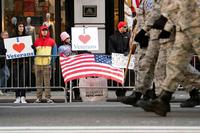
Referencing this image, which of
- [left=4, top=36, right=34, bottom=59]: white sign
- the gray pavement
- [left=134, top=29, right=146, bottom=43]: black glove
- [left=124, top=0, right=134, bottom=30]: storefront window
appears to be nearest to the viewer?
the gray pavement

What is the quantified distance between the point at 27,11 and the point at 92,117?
404 inches

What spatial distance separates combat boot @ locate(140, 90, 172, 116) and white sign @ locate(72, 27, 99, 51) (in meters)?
6.05

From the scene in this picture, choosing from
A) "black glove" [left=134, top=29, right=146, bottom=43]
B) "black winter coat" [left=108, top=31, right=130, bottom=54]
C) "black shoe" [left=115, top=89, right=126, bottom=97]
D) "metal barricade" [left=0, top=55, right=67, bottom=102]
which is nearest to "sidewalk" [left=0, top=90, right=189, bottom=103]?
"black shoe" [left=115, top=89, right=126, bottom=97]

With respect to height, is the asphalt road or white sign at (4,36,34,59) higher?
white sign at (4,36,34,59)

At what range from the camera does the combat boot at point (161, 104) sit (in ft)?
24.2

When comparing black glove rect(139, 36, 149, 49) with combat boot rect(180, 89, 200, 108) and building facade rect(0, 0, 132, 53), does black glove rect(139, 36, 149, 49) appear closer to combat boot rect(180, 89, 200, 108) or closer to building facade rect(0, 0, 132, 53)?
combat boot rect(180, 89, 200, 108)

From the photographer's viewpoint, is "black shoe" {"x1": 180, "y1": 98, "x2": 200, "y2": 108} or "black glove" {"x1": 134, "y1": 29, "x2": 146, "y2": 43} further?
"black shoe" {"x1": 180, "y1": 98, "x2": 200, "y2": 108}

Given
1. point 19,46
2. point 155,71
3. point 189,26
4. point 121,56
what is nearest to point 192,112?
point 155,71

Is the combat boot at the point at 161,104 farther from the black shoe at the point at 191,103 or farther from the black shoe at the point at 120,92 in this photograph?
the black shoe at the point at 120,92

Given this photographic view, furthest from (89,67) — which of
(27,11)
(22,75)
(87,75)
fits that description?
(27,11)

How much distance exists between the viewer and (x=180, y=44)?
7.25 metres

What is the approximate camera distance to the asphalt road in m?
6.88

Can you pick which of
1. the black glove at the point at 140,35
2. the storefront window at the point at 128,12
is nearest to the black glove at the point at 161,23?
the black glove at the point at 140,35

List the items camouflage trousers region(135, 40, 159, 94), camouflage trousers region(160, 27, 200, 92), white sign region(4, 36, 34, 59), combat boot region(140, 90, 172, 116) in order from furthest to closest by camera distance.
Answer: white sign region(4, 36, 34, 59) < camouflage trousers region(135, 40, 159, 94) < combat boot region(140, 90, 172, 116) < camouflage trousers region(160, 27, 200, 92)
